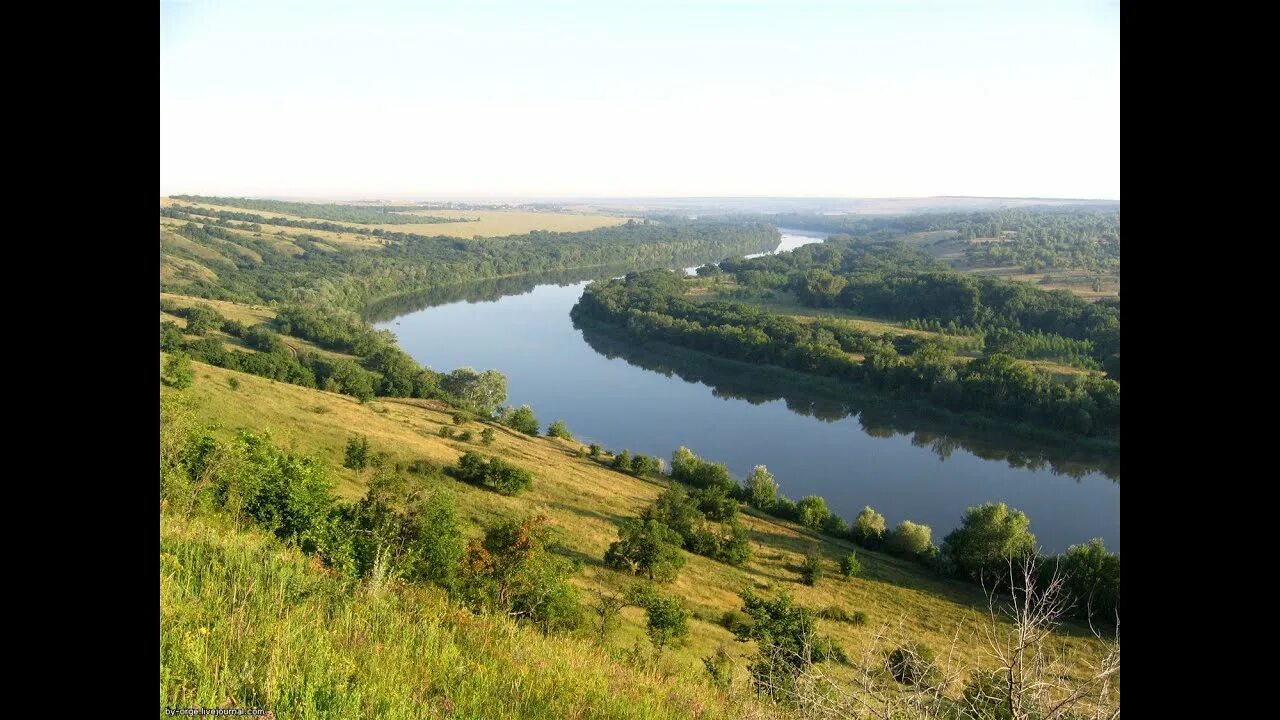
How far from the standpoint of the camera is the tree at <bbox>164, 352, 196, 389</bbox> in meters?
19.6

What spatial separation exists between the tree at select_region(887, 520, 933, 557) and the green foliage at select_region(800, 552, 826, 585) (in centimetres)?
382

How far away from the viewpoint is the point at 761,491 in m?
27.3

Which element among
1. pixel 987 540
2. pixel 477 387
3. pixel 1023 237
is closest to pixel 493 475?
Answer: pixel 987 540

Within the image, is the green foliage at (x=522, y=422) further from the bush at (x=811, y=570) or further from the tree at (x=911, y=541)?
the tree at (x=911, y=541)

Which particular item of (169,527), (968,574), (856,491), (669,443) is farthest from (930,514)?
(169,527)

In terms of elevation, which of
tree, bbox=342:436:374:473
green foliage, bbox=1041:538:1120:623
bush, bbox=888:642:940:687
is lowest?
green foliage, bbox=1041:538:1120:623

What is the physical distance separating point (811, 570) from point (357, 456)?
41.1ft

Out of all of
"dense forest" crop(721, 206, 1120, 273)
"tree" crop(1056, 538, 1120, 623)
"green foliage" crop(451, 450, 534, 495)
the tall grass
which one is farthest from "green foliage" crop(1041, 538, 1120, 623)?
"dense forest" crop(721, 206, 1120, 273)

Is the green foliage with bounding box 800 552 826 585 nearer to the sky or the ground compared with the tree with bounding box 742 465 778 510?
nearer to the ground

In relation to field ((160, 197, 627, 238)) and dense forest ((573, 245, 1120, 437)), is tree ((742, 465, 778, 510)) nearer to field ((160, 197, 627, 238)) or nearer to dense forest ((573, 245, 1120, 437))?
dense forest ((573, 245, 1120, 437))

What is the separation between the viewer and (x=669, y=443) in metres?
36.4

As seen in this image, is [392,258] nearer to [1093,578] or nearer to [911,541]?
[911,541]
